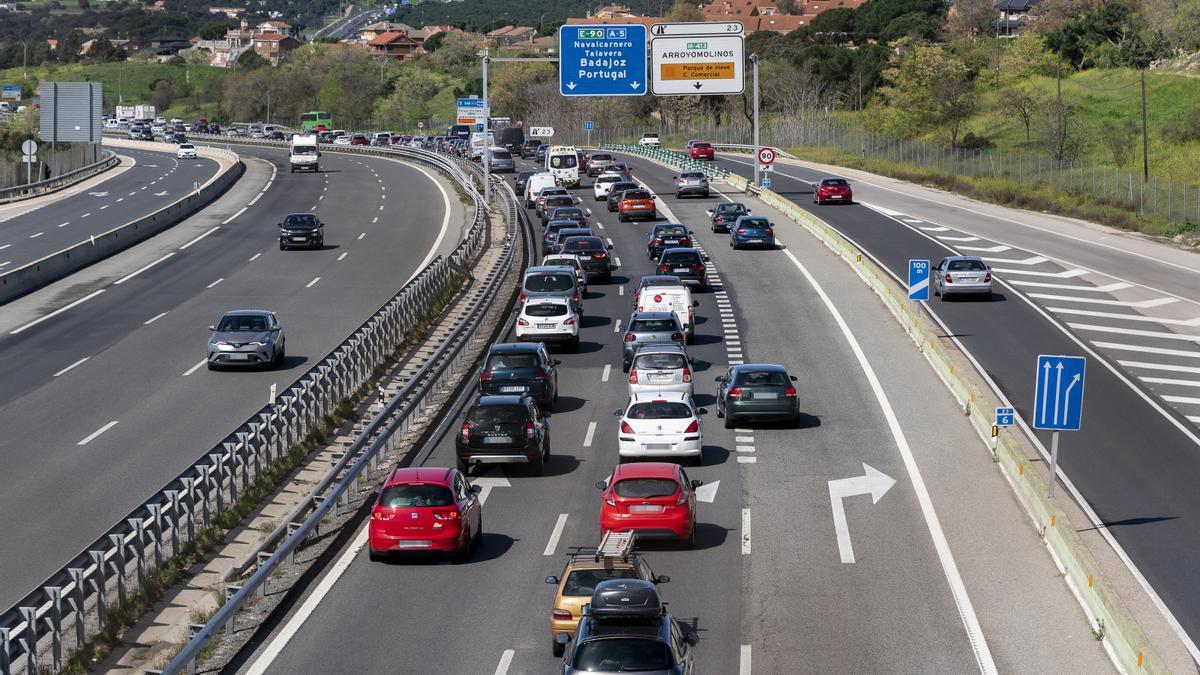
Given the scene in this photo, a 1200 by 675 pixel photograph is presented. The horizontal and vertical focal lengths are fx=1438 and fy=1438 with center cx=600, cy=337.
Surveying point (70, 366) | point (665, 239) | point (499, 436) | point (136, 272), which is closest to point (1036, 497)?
point (499, 436)

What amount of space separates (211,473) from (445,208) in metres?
53.5

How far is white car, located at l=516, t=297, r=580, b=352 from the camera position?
129 ft

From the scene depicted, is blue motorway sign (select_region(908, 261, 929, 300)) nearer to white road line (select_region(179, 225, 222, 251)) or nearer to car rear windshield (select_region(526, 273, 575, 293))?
car rear windshield (select_region(526, 273, 575, 293))

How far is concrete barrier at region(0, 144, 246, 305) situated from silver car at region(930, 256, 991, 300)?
30.5 m

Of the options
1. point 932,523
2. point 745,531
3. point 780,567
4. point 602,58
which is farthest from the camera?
point 602,58

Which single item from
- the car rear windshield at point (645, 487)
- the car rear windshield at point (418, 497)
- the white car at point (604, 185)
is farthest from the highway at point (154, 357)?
the white car at point (604, 185)

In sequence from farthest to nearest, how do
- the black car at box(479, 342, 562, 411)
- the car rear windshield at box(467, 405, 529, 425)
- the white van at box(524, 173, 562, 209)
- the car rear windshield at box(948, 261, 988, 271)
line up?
the white van at box(524, 173, 562, 209)
the car rear windshield at box(948, 261, 988, 271)
the black car at box(479, 342, 562, 411)
the car rear windshield at box(467, 405, 529, 425)

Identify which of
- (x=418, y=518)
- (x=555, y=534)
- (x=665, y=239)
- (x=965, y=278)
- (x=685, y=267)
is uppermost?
(x=665, y=239)

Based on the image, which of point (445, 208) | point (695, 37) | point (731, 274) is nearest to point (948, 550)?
point (731, 274)

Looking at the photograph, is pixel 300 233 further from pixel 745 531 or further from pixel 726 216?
pixel 745 531

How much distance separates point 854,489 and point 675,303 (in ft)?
50.3

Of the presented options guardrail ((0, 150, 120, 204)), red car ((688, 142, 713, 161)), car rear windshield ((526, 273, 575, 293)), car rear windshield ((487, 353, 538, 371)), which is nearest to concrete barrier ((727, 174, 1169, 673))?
car rear windshield ((487, 353, 538, 371))

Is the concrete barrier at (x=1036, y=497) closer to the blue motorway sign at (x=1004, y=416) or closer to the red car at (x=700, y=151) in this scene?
the blue motorway sign at (x=1004, y=416)

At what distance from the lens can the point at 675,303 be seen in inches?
1602
